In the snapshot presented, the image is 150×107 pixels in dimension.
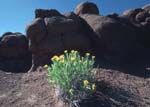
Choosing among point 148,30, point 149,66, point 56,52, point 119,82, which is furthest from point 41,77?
point 148,30

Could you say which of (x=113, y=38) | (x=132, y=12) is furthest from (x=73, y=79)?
(x=132, y=12)

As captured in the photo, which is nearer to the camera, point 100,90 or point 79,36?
point 100,90

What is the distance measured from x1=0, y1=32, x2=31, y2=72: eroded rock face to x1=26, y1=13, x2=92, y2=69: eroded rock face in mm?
1198

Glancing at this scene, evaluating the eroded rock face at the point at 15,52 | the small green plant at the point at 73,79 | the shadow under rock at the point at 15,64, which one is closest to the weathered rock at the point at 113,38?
the eroded rock face at the point at 15,52

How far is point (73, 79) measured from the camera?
8344mm

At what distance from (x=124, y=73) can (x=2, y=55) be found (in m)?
5.23

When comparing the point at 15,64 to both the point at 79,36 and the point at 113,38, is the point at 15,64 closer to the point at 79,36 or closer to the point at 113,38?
the point at 79,36

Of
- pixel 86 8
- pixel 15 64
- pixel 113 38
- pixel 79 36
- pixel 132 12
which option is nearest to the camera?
pixel 79 36

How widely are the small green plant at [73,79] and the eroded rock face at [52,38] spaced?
306cm

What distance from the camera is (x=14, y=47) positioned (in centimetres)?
1328

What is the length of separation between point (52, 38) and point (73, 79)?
3779mm

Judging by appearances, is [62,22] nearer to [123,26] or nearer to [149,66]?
[123,26]

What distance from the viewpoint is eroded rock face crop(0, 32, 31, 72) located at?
13219 mm

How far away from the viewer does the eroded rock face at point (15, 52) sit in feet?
43.4
